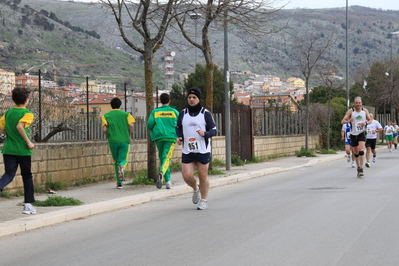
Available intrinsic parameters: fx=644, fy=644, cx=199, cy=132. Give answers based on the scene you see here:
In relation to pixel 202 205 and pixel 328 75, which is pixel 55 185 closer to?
pixel 202 205

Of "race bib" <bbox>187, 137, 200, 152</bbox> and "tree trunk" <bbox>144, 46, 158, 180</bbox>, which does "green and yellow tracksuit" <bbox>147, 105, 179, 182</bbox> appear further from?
"race bib" <bbox>187, 137, 200, 152</bbox>

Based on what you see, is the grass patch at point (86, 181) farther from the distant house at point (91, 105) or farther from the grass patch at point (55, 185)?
the distant house at point (91, 105)

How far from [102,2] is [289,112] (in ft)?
54.6

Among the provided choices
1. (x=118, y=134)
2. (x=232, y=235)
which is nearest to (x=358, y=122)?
(x=118, y=134)

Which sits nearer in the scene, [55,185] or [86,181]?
[55,185]

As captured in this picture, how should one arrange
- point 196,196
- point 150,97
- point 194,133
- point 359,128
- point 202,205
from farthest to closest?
point 359,128
point 150,97
point 196,196
point 202,205
point 194,133

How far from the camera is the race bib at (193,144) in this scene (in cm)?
1021

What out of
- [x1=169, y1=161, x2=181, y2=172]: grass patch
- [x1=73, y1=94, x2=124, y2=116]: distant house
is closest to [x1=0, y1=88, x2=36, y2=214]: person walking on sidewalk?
[x1=73, y1=94, x2=124, y2=116]: distant house

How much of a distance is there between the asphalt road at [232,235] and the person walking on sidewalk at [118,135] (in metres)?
1.66

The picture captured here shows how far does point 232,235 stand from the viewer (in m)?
7.79

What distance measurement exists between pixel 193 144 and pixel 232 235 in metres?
2.71

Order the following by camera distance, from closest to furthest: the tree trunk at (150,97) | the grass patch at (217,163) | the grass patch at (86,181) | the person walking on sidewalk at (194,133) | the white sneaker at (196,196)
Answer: the person walking on sidewalk at (194,133) < the white sneaker at (196,196) < the grass patch at (86,181) < the tree trunk at (150,97) < the grass patch at (217,163)

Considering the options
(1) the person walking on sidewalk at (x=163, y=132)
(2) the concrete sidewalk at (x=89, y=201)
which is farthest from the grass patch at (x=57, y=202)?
(1) the person walking on sidewalk at (x=163, y=132)

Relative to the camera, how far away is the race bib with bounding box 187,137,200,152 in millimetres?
10211
